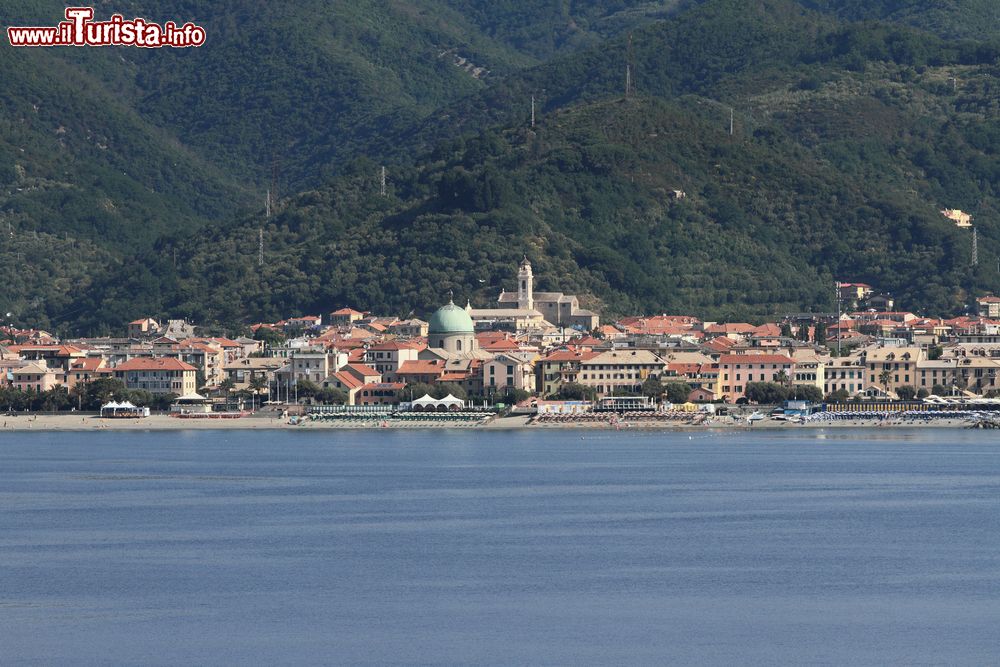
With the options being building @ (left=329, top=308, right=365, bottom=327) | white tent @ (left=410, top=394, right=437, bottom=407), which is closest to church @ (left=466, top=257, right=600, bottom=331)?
building @ (left=329, top=308, right=365, bottom=327)

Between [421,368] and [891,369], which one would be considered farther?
[421,368]

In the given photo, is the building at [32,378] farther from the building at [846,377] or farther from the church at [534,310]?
the building at [846,377]

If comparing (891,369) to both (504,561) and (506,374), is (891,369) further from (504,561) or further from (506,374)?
(504,561)

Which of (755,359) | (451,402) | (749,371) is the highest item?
(755,359)

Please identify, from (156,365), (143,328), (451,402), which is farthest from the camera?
(143,328)

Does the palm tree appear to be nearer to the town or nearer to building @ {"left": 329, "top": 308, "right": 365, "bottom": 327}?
the town

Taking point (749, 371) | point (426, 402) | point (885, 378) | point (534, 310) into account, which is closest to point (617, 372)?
point (749, 371)

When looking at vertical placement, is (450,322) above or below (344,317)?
below
